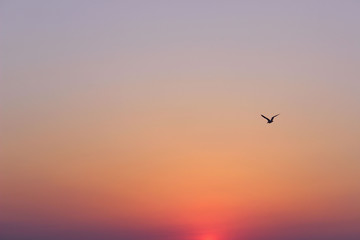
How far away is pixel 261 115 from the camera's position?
495 feet

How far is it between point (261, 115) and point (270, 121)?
364 centimetres

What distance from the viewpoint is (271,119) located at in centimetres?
15262

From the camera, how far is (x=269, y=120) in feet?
504

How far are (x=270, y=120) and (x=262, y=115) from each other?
3126 mm

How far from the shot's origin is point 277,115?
483ft

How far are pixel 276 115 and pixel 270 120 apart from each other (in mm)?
5406

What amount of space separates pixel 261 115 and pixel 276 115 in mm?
4090

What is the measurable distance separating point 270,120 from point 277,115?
20.6 feet

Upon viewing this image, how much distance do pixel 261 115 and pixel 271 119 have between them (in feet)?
10.5

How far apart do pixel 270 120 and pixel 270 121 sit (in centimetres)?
26

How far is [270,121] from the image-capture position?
15325 centimetres

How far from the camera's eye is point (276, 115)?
148125 millimetres

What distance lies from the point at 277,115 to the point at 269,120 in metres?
6.42

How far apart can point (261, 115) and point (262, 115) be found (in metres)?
0.58
